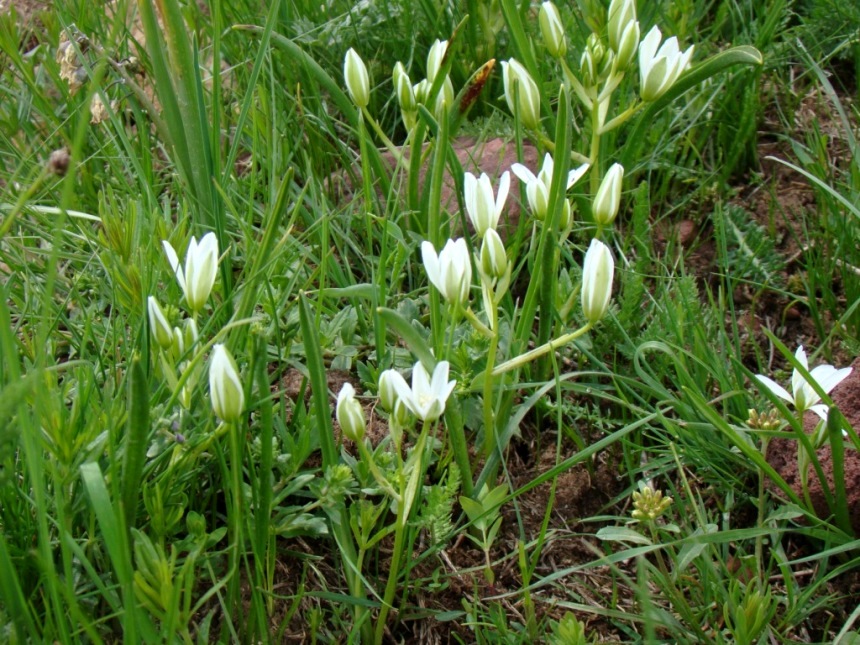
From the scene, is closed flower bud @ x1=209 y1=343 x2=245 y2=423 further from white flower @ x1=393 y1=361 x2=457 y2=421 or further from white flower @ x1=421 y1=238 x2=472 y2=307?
white flower @ x1=421 y1=238 x2=472 y2=307

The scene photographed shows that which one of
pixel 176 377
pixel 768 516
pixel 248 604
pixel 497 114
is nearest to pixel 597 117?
pixel 497 114

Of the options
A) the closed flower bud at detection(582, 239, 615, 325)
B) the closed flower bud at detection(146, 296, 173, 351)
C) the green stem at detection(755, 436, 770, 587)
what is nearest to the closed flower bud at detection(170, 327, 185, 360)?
the closed flower bud at detection(146, 296, 173, 351)

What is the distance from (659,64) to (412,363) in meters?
0.79

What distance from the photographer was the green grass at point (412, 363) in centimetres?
135

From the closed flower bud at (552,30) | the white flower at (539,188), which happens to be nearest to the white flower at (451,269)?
the white flower at (539,188)

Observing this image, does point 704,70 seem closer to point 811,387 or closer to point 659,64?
point 659,64

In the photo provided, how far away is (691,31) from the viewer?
2660 millimetres

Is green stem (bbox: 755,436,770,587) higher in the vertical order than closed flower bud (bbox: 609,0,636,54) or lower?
lower

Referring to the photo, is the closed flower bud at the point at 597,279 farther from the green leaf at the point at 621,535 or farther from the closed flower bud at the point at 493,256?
the green leaf at the point at 621,535

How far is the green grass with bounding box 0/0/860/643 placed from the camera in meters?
1.35

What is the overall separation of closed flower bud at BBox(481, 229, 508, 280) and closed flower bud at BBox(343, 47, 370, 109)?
0.67 m

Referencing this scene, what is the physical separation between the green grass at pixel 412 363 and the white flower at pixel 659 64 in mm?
92

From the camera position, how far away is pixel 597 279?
1.47 meters

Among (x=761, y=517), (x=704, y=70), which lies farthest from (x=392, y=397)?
(x=704, y=70)
